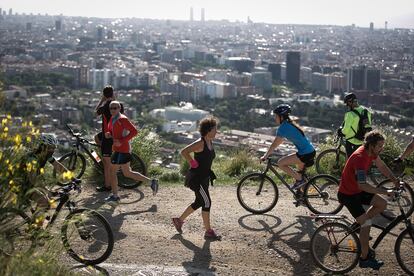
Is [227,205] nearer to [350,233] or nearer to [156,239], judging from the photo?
[156,239]

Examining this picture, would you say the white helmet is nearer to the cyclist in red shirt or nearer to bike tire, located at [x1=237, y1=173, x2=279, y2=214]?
the cyclist in red shirt

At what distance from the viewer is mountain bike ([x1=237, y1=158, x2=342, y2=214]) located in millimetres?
6980

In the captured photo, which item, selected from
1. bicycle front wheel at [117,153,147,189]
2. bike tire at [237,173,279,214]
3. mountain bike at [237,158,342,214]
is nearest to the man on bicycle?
mountain bike at [237,158,342,214]

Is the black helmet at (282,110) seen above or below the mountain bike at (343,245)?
above

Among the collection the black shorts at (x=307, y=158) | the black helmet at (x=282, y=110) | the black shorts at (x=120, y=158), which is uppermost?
the black helmet at (x=282, y=110)

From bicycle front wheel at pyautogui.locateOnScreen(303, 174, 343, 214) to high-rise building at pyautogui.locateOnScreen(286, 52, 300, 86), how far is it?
259ft

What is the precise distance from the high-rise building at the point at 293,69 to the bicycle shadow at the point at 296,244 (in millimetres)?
79385

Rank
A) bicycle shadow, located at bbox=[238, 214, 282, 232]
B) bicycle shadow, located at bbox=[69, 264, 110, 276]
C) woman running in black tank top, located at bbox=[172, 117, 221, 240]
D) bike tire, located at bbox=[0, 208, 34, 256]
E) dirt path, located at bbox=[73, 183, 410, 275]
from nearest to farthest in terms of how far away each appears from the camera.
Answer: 1. bike tire, located at bbox=[0, 208, 34, 256]
2. bicycle shadow, located at bbox=[69, 264, 110, 276]
3. dirt path, located at bbox=[73, 183, 410, 275]
4. woman running in black tank top, located at bbox=[172, 117, 221, 240]
5. bicycle shadow, located at bbox=[238, 214, 282, 232]

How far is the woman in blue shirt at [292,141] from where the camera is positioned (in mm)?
6879

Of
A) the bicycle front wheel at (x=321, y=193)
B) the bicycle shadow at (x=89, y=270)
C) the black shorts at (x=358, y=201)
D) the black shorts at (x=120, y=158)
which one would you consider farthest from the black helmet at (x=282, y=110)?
the bicycle shadow at (x=89, y=270)

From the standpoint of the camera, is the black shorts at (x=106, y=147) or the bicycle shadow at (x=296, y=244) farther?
the black shorts at (x=106, y=147)

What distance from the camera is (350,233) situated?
535 centimetres

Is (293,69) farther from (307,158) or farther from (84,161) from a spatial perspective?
(307,158)

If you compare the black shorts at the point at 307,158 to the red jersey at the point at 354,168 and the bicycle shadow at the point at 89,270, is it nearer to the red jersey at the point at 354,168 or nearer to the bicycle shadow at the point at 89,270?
the red jersey at the point at 354,168
